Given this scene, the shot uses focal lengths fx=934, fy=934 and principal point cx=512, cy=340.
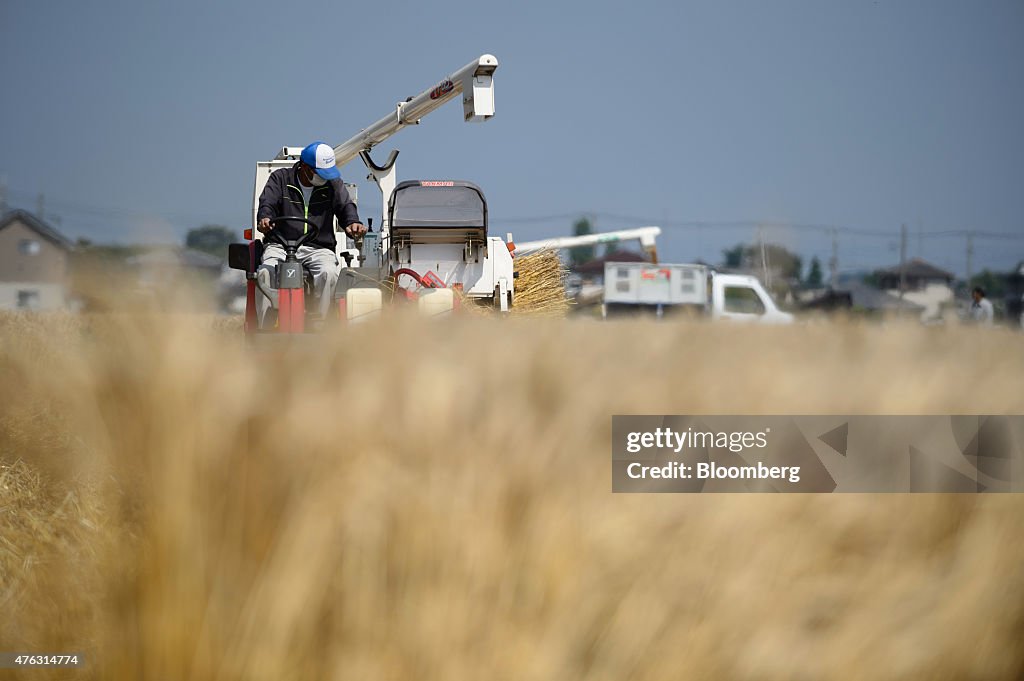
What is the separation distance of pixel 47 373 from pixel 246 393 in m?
0.37

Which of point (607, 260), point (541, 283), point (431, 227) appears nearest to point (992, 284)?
point (431, 227)

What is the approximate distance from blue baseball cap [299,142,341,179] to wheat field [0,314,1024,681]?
4440 mm

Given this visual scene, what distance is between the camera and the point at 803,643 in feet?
4.83

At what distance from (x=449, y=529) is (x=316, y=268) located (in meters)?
4.41

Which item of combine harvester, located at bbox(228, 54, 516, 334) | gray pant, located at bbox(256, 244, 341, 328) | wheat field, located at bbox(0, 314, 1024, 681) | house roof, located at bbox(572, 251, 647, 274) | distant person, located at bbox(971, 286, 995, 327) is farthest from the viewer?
house roof, located at bbox(572, 251, 647, 274)

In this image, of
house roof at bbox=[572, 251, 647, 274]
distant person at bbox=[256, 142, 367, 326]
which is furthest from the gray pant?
house roof at bbox=[572, 251, 647, 274]

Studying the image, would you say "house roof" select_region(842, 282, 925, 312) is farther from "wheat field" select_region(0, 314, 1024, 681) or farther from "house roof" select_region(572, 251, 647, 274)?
"house roof" select_region(572, 251, 647, 274)

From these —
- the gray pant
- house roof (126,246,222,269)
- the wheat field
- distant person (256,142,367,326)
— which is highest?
distant person (256,142,367,326)

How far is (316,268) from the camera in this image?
5.57 metres

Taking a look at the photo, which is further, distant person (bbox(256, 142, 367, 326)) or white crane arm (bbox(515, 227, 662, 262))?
white crane arm (bbox(515, 227, 662, 262))

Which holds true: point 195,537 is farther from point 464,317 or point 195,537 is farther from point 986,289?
point 986,289

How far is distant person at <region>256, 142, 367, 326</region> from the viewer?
5.70 m

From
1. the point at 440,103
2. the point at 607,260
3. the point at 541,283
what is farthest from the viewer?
the point at 607,260

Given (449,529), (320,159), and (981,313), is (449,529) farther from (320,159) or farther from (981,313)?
(320,159)
